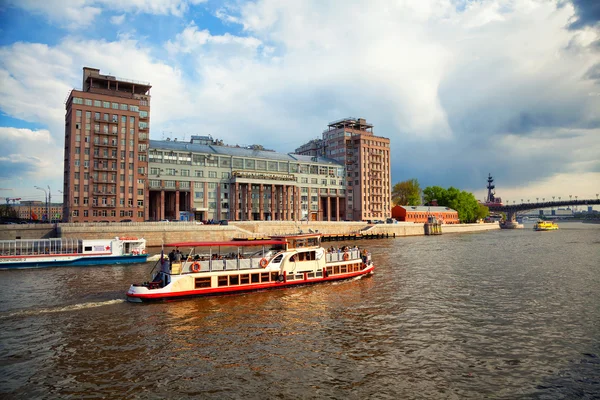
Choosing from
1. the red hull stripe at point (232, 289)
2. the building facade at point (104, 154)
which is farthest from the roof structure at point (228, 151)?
the red hull stripe at point (232, 289)

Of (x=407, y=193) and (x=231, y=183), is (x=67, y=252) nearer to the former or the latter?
(x=231, y=183)

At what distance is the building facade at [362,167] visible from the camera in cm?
15162

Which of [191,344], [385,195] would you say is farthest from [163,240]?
[385,195]

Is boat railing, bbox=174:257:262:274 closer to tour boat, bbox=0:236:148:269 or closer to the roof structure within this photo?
tour boat, bbox=0:236:148:269

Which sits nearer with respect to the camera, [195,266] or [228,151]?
[195,266]

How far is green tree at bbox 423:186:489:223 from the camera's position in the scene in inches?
6988

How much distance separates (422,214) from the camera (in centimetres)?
15588

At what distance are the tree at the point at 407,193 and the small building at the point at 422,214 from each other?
20.1m

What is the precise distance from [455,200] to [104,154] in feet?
473

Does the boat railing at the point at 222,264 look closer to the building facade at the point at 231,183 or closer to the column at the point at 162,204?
the building facade at the point at 231,183

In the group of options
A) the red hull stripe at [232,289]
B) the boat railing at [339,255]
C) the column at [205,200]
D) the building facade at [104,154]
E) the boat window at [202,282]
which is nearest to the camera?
the red hull stripe at [232,289]

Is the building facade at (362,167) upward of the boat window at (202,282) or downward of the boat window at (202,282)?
upward

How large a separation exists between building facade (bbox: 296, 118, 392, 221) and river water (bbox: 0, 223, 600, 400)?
114300 mm

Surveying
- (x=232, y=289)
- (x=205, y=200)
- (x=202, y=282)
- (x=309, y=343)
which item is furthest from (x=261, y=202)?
(x=309, y=343)
